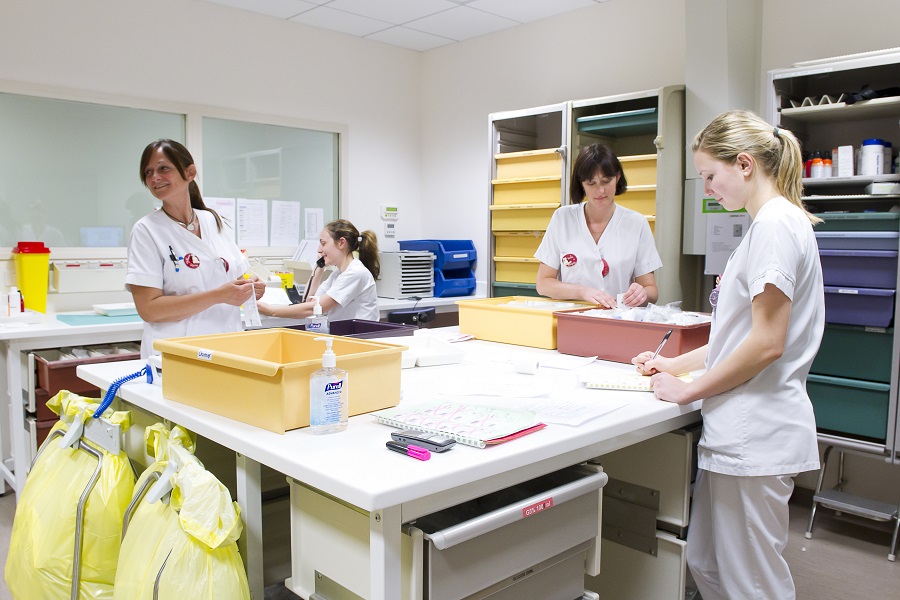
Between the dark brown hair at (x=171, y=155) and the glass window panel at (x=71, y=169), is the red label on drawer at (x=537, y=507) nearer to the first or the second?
the dark brown hair at (x=171, y=155)

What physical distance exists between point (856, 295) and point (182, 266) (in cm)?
267

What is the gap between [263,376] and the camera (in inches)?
54.4

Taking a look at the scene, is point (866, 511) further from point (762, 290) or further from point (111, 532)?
point (111, 532)

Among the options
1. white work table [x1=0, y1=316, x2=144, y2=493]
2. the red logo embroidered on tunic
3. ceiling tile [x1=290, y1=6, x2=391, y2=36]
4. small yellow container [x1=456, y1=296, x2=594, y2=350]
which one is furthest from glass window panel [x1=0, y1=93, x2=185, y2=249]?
small yellow container [x1=456, y1=296, x2=594, y2=350]

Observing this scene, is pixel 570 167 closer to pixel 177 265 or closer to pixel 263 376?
pixel 177 265

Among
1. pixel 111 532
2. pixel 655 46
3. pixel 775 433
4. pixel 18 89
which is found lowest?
pixel 111 532

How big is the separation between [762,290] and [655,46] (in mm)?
2954

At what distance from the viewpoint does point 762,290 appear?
147cm

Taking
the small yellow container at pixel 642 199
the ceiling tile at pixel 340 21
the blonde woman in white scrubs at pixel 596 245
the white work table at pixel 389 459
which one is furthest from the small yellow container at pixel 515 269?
the white work table at pixel 389 459

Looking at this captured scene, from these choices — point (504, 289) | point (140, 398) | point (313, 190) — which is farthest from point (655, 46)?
point (140, 398)

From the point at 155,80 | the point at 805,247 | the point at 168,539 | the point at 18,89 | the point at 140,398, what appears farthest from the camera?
the point at 155,80

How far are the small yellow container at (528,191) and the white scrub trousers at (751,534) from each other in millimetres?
2635

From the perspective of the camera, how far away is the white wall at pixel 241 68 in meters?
3.60

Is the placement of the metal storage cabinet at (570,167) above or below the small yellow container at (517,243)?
above
